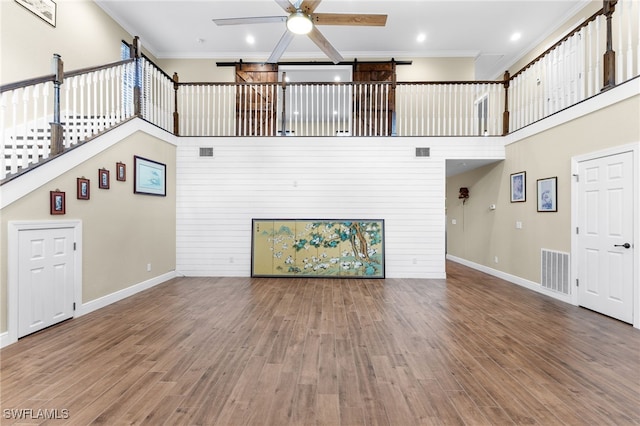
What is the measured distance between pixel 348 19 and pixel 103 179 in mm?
4037

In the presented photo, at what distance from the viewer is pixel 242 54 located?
25.4 ft

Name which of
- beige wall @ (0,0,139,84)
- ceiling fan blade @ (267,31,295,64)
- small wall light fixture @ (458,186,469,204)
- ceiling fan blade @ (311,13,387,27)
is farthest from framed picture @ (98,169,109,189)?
small wall light fixture @ (458,186,469,204)

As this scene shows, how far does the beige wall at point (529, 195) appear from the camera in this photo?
3.90m

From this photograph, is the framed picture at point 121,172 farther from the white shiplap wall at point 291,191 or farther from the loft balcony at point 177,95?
the white shiplap wall at point 291,191

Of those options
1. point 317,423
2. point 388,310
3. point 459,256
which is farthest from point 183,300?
point 459,256

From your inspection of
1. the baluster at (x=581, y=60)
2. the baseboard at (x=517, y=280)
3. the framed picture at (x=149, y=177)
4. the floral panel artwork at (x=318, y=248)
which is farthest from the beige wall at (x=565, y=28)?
the framed picture at (x=149, y=177)

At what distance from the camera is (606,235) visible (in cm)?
388

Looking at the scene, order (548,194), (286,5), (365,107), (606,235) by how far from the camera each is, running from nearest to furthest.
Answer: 1. (286,5)
2. (606,235)
3. (548,194)
4. (365,107)

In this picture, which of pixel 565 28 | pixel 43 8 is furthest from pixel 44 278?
pixel 565 28

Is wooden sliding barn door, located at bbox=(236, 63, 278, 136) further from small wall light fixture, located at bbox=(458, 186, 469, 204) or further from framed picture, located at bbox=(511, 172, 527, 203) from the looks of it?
framed picture, located at bbox=(511, 172, 527, 203)

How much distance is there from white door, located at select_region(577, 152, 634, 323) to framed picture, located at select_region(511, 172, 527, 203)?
1.24m

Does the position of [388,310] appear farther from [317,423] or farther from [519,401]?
[317,423]

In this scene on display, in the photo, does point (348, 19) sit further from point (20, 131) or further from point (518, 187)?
point (20, 131)

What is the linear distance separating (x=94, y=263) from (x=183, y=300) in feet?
4.36
